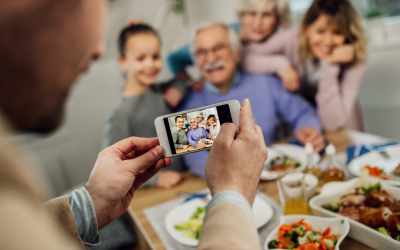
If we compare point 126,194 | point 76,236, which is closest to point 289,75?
point 126,194

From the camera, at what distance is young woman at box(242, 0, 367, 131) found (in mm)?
1386

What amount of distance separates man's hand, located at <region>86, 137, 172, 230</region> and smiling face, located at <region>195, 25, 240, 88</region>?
97cm

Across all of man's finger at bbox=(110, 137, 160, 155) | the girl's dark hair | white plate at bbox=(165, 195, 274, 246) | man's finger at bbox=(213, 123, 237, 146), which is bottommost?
white plate at bbox=(165, 195, 274, 246)

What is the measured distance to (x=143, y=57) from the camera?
1.36 meters

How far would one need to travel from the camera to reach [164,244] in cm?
72

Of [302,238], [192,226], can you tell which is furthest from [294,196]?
[192,226]

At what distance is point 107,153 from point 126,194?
0.33 ft

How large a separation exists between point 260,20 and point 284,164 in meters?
0.88

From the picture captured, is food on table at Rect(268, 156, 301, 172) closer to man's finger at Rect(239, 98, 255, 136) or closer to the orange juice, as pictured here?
the orange juice

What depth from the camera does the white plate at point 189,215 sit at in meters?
0.71

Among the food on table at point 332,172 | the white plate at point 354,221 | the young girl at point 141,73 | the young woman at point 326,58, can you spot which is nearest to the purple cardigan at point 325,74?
the young woman at point 326,58

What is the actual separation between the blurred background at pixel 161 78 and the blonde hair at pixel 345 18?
21 centimetres

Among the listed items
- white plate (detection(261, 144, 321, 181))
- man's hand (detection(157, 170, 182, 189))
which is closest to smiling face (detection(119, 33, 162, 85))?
man's hand (detection(157, 170, 182, 189))

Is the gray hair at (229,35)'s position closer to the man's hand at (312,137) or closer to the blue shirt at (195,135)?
the man's hand at (312,137)
